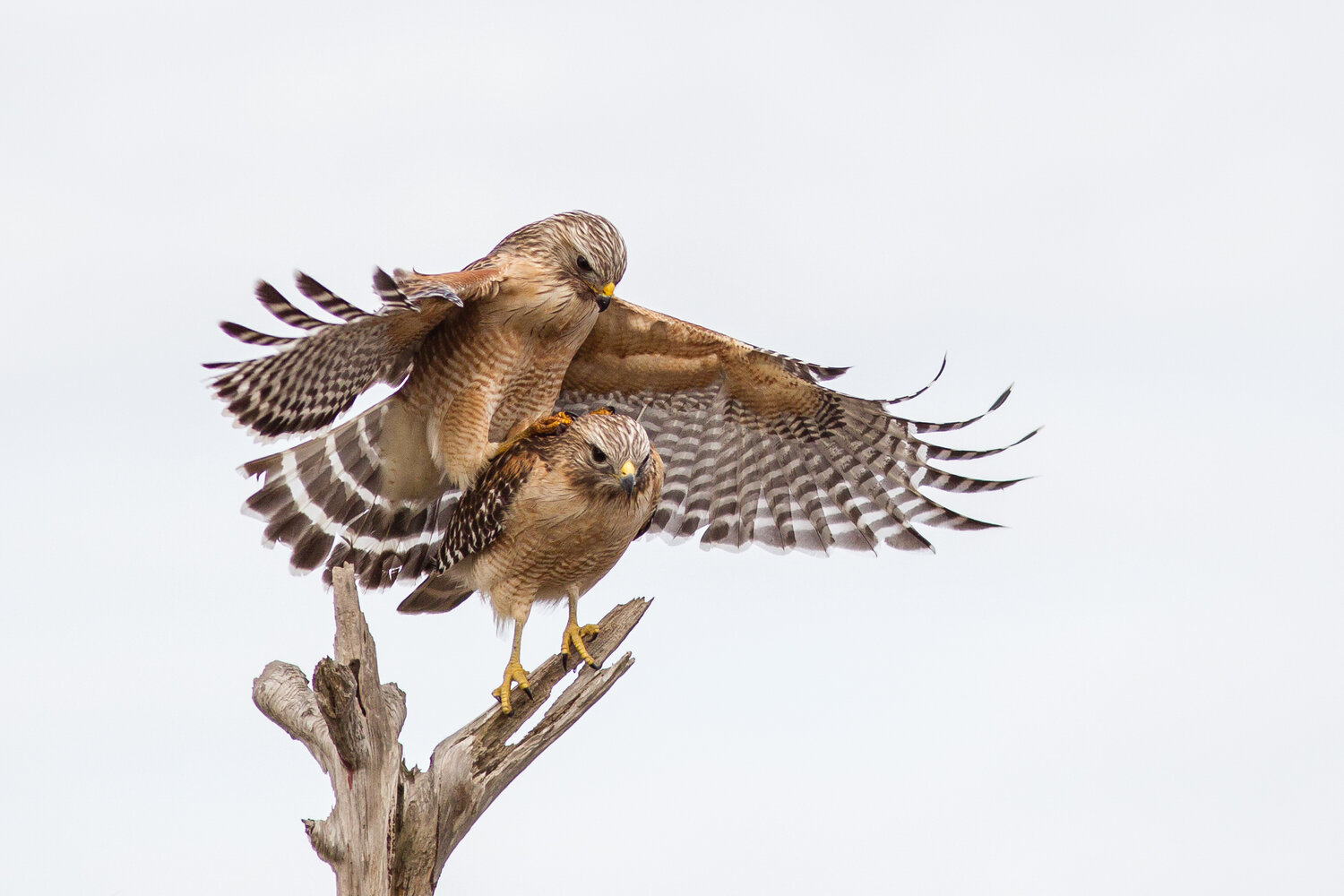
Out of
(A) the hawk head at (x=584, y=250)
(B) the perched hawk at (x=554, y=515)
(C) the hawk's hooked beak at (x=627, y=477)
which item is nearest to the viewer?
(C) the hawk's hooked beak at (x=627, y=477)

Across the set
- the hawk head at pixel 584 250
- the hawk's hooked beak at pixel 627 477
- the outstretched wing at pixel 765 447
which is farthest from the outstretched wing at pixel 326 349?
the outstretched wing at pixel 765 447

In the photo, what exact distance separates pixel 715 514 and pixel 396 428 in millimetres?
2220

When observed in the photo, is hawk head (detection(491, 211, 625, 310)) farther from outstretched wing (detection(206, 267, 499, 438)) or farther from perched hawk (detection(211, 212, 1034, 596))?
outstretched wing (detection(206, 267, 499, 438))

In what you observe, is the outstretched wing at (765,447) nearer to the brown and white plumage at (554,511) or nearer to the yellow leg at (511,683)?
the brown and white plumage at (554,511)

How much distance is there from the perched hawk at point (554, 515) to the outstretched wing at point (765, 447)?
992 mm

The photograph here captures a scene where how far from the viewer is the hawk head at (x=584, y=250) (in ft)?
A: 22.1

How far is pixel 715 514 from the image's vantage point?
8.64 meters

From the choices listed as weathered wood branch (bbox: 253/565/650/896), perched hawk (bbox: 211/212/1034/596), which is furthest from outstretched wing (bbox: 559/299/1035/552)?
weathered wood branch (bbox: 253/565/650/896)

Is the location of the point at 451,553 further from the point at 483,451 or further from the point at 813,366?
the point at 813,366

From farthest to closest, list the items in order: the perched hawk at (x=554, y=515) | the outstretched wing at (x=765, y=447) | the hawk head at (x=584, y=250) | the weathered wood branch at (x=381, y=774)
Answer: the outstretched wing at (x=765, y=447)
the hawk head at (x=584, y=250)
the perched hawk at (x=554, y=515)
the weathered wood branch at (x=381, y=774)

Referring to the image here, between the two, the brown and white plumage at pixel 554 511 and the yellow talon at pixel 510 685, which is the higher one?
the brown and white plumage at pixel 554 511

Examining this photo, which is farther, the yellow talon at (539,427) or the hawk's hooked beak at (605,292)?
the yellow talon at (539,427)

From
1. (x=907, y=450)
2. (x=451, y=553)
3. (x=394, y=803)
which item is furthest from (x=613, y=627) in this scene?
(x=907, y=450)

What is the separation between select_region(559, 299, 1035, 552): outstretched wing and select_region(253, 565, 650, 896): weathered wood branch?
2.26 metres
